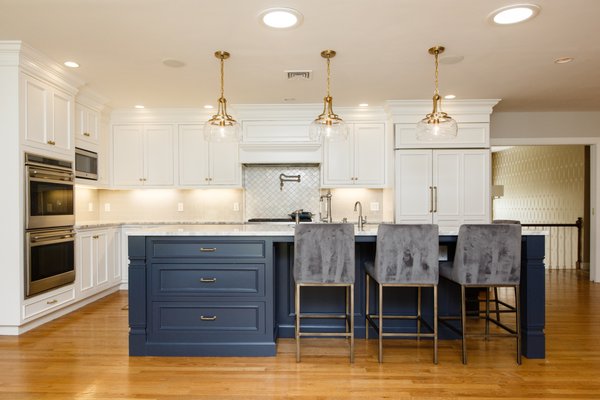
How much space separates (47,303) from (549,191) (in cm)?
855

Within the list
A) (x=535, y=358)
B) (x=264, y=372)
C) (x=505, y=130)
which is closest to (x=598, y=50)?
(x=505, y=130)

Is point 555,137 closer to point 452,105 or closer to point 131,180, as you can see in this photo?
point 452,105

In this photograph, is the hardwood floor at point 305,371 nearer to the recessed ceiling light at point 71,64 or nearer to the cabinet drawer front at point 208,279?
the cabinet drawer front at point 208,279

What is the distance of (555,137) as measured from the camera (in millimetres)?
5352

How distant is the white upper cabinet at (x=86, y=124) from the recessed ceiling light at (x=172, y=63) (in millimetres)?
1510

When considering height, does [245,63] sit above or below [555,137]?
above

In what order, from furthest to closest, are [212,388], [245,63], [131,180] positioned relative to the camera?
[131,180], [245,63], [212,388]

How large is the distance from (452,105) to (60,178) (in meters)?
4.67

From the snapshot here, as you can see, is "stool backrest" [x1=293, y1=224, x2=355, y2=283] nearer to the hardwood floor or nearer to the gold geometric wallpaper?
the hardwood floor

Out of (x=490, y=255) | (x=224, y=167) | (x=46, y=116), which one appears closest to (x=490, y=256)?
(x=490, y=255)

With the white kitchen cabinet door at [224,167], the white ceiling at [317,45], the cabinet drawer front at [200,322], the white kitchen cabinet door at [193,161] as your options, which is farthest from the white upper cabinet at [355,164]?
the cabinet drawer front at [200,322]

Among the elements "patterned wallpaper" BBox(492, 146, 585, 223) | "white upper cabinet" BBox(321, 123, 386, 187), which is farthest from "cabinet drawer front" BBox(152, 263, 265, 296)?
"patterned wallpaper" BBox(492, 146, 585, 223)

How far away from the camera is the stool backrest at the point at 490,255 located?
2492 mm

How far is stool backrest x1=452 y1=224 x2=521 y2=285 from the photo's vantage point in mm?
2492
